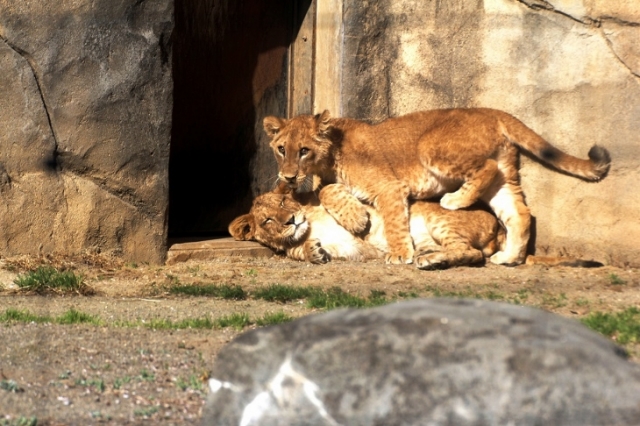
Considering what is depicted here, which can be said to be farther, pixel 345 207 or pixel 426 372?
pixel 345 207

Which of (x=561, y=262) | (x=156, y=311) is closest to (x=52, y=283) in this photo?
(x=156, y=311)

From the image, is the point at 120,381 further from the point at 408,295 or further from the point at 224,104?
the point at 224,104

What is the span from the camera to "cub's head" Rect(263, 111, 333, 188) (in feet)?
27.1

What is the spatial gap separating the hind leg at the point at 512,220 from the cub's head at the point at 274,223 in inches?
67.2

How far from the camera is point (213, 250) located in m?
8.36

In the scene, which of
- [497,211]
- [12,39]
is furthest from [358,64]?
[12,39]

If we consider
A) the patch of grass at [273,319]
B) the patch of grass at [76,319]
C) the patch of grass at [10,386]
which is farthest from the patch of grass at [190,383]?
the patch of grass at [76,319]

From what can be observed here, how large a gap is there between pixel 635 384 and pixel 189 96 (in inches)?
264

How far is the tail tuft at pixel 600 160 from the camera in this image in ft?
25.7

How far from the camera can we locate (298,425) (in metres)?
3.09

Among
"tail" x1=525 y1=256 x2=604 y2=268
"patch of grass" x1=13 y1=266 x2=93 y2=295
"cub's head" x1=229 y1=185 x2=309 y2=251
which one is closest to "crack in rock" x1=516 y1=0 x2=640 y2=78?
"tail" x1=525 y1=256 x2=604 y2=268

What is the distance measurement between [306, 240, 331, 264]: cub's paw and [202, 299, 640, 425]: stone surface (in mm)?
5039

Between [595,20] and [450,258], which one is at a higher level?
[595,20]

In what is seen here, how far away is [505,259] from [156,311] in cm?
336
